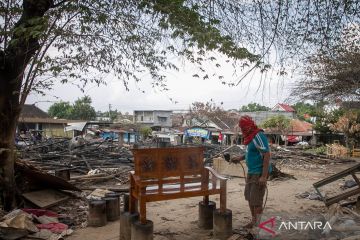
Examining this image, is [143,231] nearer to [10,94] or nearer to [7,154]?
[7,154]

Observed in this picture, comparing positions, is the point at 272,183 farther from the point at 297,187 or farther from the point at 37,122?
the point at 37,122

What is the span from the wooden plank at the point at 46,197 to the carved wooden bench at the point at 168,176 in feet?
8.66

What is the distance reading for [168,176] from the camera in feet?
A: 17.7

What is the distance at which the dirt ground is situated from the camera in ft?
19.5

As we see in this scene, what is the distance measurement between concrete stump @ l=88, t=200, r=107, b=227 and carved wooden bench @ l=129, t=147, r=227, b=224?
1.25 m

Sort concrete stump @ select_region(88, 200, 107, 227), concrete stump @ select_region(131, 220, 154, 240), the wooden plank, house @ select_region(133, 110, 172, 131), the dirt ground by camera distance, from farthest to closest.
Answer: house @ select_region(133, 110, 172, 131) → the wooden plank → concrete stump @ select_region(88, 200, 107, 227) → the dirt ground → concrete stump @ select_region(131, 220, 154, 240)

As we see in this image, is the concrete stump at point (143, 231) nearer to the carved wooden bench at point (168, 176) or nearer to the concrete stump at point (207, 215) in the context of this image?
the carved wooden bench at point (168, 176)

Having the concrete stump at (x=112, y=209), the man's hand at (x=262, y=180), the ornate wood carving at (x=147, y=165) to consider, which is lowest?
the concrete stump at (x=112, y=209)

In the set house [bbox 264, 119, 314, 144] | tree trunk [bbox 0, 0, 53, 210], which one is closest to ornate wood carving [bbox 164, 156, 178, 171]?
tree trunk [bbox 0, 0, 53, 210]

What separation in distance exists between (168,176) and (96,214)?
1928 mm

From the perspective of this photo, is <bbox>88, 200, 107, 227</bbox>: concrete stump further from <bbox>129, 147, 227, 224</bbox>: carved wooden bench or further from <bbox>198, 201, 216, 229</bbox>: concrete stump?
<bbox>198, 201, 216, 229</bbox>: concrete stump

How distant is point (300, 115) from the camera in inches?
2153

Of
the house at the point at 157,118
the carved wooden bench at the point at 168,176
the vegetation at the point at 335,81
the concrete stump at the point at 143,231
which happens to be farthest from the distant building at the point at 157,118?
the concrete stump at the point at 143,231

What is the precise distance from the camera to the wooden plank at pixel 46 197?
23.2ft
